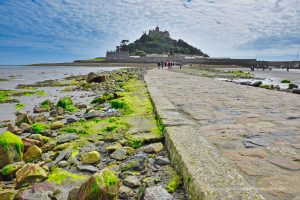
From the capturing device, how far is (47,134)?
13.4 feet

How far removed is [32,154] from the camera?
305 centimetres

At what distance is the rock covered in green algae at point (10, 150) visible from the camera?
2.82 metres

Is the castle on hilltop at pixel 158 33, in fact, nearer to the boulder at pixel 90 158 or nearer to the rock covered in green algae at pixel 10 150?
the rock covered in green algae at pixel 10 150

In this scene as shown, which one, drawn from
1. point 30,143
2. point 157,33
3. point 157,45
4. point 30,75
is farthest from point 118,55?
point 30,143

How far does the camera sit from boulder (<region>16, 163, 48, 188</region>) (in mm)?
2331

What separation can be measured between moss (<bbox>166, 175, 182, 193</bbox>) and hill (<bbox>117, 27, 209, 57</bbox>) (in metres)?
126

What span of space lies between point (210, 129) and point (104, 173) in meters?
1.74

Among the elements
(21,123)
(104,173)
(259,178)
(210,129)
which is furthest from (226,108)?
(21,123)

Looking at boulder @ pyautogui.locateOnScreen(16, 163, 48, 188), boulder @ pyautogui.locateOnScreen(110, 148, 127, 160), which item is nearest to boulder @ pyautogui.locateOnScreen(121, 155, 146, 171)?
boulder @ pyautogui.locateOnScreen(110, 148, 127, 160)

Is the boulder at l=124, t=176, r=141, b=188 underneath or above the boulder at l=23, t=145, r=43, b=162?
above

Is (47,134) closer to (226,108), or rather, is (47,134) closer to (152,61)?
(226,108)

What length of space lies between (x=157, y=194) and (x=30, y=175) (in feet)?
4.12

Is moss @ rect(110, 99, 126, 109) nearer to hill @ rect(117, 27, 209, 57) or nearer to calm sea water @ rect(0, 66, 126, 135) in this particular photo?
calm sea water @ rect(0, 66, 126, 135)

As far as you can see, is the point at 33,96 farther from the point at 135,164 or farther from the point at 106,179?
the point at 106,179
